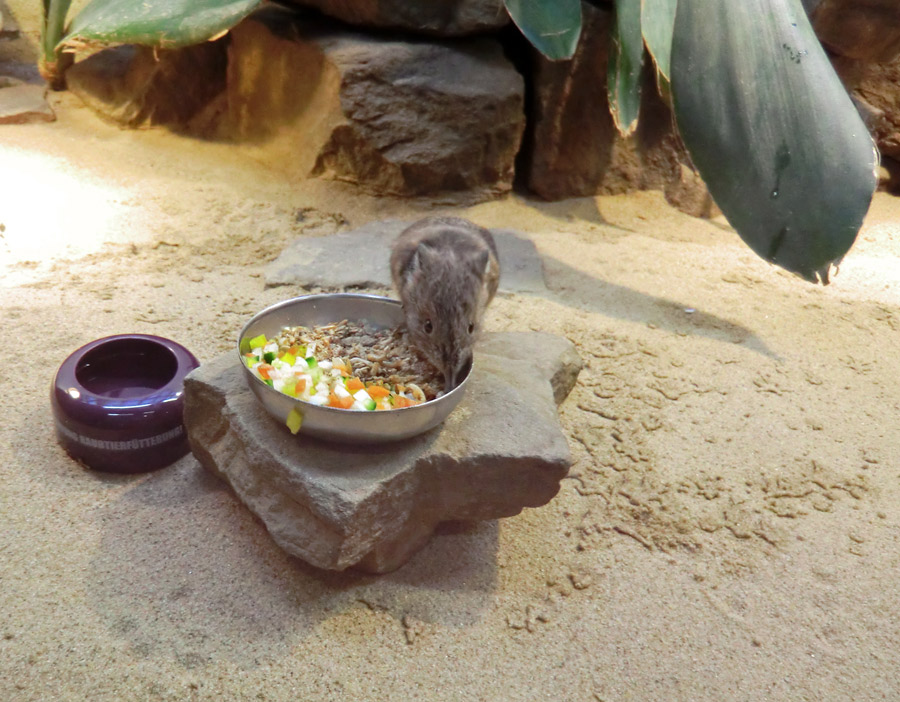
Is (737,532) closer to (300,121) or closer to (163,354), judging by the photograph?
(163,354)

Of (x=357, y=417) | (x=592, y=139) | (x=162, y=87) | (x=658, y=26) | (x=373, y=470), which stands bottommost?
(x=162, y=87)

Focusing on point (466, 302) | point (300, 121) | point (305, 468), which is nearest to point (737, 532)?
point (466, 302)

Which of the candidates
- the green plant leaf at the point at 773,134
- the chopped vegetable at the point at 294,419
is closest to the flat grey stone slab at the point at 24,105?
the chopped vegetable at the point at 294,419

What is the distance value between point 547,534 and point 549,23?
242 cm

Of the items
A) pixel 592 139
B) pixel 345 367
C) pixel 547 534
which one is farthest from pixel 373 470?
pixel 592 139

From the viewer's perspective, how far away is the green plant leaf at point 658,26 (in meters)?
3.23

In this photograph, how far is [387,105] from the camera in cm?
466

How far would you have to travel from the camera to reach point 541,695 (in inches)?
74.7

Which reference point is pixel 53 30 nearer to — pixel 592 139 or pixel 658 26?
pixel 592 139

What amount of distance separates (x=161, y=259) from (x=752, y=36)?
2.92 metres

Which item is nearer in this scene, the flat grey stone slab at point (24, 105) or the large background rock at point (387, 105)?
the large background rock at point (387, 105)

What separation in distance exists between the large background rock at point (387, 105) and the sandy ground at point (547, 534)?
100cm

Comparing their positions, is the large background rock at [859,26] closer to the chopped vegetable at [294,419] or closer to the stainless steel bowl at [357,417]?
the stainless steel bowl at [357,417]

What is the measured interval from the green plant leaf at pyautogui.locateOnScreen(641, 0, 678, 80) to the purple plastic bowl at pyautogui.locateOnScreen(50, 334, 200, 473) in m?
2.37
